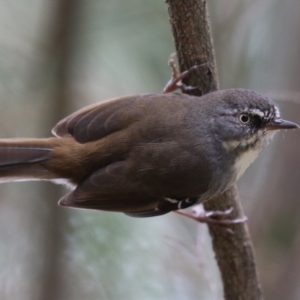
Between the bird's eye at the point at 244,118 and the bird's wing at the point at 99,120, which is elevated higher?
the bird's wing at the point at 99,120

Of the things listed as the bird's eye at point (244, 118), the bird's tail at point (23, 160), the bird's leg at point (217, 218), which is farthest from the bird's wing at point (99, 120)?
the bird's leg at point (217, 218)

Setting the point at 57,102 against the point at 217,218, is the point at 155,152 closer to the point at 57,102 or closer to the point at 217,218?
the point at 217,218

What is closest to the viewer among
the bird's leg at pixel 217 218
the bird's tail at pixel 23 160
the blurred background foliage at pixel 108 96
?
the bird's tail at pixel 23 160

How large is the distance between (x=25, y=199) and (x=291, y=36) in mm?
2401

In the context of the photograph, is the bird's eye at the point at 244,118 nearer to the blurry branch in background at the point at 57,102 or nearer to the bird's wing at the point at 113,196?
the bird's wing at the point at 113,196

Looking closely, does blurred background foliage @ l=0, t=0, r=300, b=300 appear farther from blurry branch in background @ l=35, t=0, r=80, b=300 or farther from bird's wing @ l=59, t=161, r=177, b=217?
bird's wing @ l=59, t=161, r=177, b=217

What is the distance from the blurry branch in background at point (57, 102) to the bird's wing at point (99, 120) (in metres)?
0.23

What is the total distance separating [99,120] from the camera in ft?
9.34

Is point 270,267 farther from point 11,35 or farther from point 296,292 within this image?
point 11,35

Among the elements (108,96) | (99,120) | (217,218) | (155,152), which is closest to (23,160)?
(99,120)

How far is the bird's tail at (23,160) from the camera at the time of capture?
2.74m

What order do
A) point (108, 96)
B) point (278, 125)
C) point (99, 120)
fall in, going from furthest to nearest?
point (108, 96) < point (99, 120) < point (278, 125)

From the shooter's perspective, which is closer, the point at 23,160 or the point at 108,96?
the point at 23,160

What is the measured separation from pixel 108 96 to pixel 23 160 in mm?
1362
